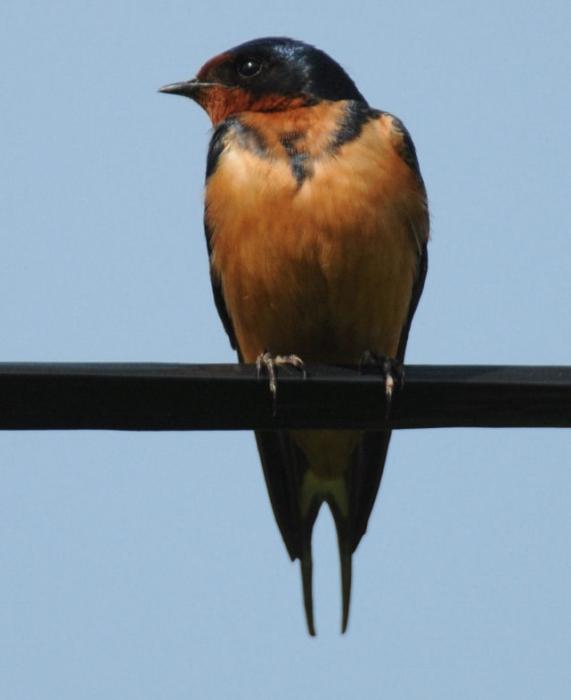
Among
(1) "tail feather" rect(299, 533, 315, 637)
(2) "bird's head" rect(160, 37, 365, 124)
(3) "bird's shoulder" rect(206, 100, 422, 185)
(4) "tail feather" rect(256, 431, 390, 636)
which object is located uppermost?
(2) "bird's head" rect(160, 37, 365, 124)

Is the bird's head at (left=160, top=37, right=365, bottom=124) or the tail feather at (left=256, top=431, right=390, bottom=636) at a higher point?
the bird's head at (left=160, top=37, right=365, bottom=124)

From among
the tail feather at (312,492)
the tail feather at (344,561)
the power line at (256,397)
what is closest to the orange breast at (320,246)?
the tail feather at (312,492)

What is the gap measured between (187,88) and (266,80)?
365mm

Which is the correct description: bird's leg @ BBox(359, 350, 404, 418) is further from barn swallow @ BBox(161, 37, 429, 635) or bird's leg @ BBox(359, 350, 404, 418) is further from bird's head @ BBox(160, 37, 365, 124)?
bird's head @ BBox(160, 37, 365, 124)

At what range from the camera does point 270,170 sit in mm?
5266

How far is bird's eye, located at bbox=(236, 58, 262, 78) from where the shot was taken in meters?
5.96

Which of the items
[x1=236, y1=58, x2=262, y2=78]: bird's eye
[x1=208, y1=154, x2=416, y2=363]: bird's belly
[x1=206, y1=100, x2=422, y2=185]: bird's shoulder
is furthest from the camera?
[x1=236, y1=58, x2=262, y2=78]: bird's eye

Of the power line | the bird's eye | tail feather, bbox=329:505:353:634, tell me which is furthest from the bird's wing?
the power line

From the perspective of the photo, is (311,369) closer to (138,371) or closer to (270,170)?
(138,371)

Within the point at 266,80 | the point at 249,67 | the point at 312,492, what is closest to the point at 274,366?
the point at 312,492

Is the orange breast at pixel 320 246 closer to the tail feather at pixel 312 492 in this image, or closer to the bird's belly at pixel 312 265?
the bird's belly at pixel 312 265

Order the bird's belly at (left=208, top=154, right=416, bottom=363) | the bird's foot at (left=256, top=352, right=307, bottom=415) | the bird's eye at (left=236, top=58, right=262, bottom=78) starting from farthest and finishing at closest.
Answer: the bird's eye at (left=236, top=58, right=262, bottom=78), the bird's belly at (left=208, top=154, right=416, bottom=363), the bird's foot at (left=256, top=352, right=307, bottom=415)

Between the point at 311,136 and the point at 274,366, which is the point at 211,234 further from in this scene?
the point at 274,366

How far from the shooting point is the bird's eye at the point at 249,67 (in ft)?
19.5
